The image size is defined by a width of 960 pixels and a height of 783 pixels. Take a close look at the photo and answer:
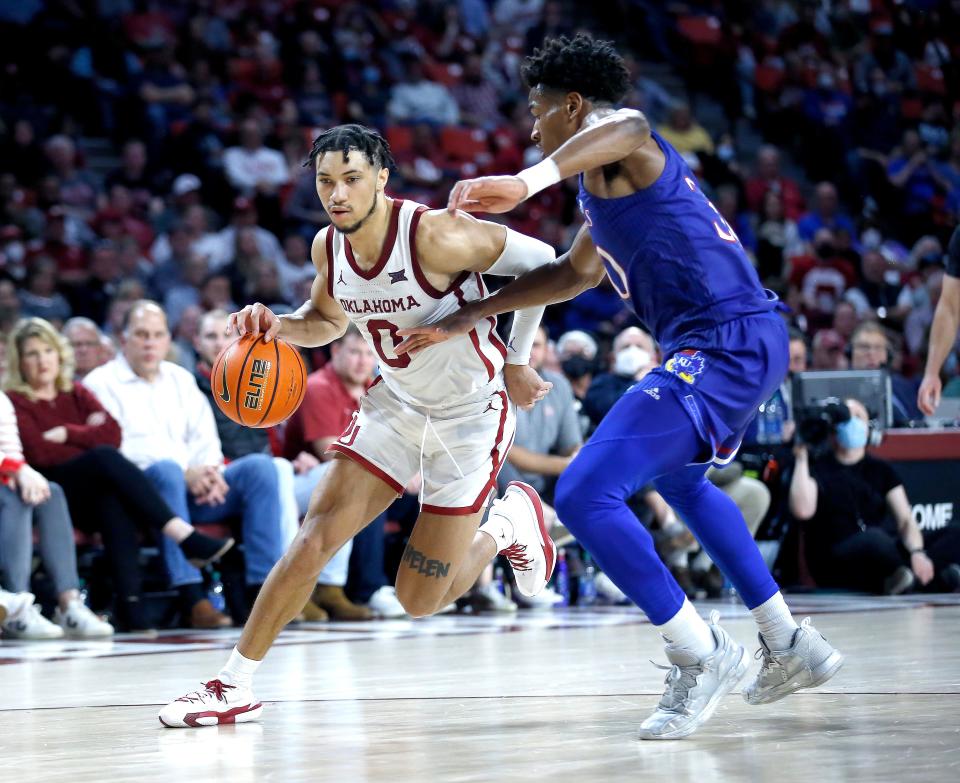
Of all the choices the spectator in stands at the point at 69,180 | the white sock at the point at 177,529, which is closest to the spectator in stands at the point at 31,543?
the white sock at the point at 177,529

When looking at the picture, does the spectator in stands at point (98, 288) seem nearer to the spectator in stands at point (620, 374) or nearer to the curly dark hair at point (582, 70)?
the spectator in stands at point (620, 374)

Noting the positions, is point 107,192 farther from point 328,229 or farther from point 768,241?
point 328,229

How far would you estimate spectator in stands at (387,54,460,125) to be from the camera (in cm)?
1410

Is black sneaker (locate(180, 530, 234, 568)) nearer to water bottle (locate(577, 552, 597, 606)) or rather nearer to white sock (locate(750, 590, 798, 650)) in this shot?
water bottle (locate(577, 552, 597, 606))

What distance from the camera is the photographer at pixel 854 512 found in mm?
8211

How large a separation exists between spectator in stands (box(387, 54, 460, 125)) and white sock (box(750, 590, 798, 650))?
1046 centimetres

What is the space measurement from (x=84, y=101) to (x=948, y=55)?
984cm

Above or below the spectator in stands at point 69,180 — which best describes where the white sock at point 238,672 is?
below

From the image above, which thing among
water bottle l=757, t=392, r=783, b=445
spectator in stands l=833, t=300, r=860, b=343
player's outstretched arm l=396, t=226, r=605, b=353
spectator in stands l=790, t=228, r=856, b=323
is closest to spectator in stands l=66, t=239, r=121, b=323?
water bottle l=757, t=392, r=783, b=445

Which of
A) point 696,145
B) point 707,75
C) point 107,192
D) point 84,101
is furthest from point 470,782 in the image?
point 707,75

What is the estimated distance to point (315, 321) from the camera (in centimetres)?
450

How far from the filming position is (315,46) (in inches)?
547

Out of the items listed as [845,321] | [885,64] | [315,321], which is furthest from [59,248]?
[885,64]

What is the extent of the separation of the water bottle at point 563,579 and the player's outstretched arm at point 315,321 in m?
4.10
